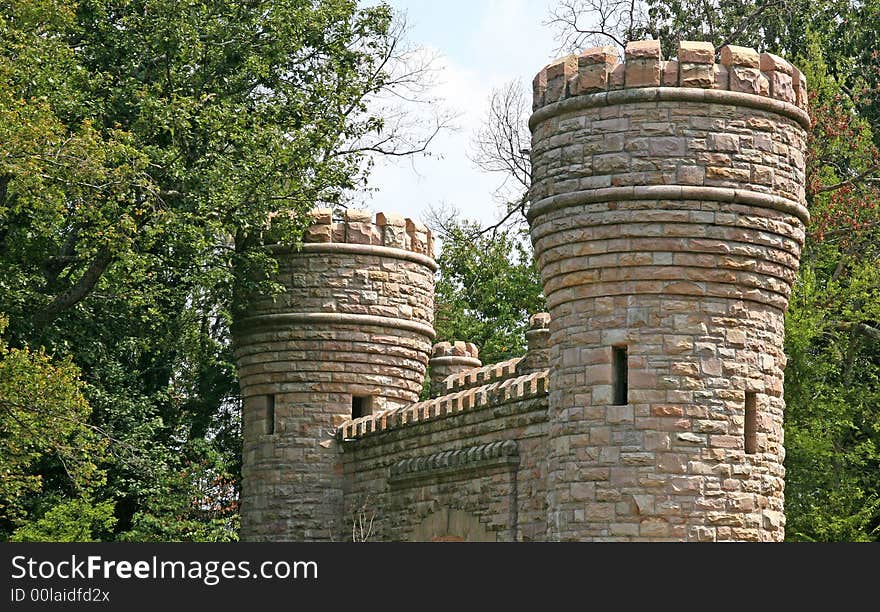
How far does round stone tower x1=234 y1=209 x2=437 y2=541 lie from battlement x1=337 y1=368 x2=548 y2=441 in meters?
0.49

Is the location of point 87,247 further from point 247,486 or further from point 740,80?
point 740,80

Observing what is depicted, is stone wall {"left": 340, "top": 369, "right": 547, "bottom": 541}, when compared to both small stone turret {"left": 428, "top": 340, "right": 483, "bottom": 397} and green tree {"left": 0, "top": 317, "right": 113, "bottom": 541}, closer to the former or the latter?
small stone turret {"left": 428, "top": 340, "right": 483, "bottom": 397}

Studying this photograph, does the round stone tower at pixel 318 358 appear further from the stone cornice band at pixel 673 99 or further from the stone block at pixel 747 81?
the stone block at pixel 747 81

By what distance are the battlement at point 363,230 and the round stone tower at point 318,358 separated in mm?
13

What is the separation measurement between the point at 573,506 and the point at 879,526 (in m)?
9.66

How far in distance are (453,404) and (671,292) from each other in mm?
4313

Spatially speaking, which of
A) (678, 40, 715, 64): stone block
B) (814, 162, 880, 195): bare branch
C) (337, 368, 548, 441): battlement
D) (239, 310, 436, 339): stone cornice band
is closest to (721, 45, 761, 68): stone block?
(678, 40, 715, 64): stone block

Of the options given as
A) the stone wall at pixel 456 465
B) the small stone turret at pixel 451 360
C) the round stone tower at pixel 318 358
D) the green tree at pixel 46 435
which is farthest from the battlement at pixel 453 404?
the green tree at pixel 46 435

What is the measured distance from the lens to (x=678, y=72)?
14.9 meters

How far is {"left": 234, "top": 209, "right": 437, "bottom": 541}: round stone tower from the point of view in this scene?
832 inches

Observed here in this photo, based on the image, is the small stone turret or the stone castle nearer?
the stone castle

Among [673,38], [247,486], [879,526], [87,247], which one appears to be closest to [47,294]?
[87,247]

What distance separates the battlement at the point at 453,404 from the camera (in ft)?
54.5

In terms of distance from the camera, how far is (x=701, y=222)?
14.9 metres
